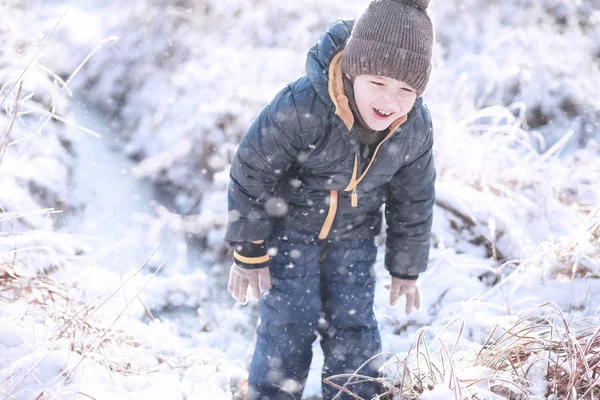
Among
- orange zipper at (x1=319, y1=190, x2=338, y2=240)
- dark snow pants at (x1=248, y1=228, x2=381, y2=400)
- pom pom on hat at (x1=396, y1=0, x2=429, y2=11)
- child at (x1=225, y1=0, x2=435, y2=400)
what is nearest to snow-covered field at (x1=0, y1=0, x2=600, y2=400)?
dark snow pants at (x1=248, y1=228, x2=381, y2=400)

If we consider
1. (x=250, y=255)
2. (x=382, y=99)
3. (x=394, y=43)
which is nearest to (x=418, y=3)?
(x=394, y=43)

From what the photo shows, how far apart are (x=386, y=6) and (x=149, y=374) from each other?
1.63 m

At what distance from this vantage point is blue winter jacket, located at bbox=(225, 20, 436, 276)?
1868 mm

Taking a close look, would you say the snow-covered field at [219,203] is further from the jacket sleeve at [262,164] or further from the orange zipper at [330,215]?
the orange zipper at [330,215]

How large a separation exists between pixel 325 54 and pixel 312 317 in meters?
1.05

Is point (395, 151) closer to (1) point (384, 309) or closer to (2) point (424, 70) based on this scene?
(2) point (424, 70)

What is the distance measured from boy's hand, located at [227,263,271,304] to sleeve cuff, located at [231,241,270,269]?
0.02 metres

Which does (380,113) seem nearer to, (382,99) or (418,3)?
(382,99)

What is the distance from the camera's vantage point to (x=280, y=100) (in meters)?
1.91

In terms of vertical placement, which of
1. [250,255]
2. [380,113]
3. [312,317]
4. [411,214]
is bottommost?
[312,317]

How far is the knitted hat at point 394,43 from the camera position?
5.74ft

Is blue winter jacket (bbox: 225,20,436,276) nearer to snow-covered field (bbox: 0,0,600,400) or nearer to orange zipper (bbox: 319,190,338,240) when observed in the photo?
orange zipper (bbox: 319,190,338,240)

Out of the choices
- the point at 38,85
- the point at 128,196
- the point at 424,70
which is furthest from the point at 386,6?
the point at 38,85

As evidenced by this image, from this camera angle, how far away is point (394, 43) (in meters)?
1.75
